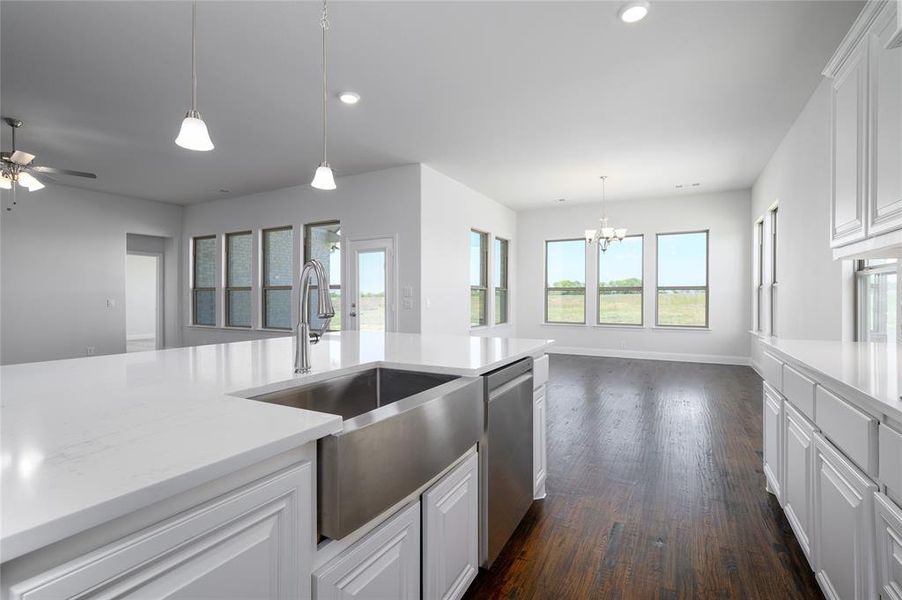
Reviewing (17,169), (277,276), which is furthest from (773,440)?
(277,276)

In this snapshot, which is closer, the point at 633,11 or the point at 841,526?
the point at 841,526

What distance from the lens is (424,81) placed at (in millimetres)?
3459

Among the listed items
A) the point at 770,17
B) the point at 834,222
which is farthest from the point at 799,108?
the point at 834,222

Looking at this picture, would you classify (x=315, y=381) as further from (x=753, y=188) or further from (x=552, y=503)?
(x=753, y=188)

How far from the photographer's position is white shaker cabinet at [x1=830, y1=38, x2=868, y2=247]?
181 centimetres

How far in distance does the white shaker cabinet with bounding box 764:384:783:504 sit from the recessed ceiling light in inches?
90.4

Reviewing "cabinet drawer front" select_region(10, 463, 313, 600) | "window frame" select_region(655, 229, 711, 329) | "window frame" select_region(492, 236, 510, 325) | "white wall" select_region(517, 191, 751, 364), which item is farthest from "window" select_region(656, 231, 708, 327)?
"cabinet drawer front" select_region(10, 463, 313, 600)

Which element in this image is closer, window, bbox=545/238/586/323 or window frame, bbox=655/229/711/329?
window frame, bbox=655/229/711/329

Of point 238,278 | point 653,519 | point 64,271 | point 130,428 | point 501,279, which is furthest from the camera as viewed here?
point 501,279

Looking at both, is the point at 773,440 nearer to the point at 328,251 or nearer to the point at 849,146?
the point at 849,146

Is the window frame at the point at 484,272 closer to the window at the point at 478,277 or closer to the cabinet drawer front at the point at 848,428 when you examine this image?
the window at the point at 478,277

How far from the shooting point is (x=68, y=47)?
9.64 feet

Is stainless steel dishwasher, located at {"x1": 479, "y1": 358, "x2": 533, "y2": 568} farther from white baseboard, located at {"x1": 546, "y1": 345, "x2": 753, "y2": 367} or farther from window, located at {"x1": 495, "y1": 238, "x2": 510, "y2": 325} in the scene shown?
window, located at {"x1": 495, "y1": 238, "x2": 510, "y2": 325}

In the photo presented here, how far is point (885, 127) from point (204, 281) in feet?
30.1
